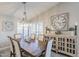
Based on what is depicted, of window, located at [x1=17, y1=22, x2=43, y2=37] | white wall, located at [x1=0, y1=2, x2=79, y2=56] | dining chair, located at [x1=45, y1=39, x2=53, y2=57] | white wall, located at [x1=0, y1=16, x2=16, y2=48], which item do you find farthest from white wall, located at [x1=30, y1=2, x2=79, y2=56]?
white wall, located at [x1=0, y1=16, x2=16, y2=48]

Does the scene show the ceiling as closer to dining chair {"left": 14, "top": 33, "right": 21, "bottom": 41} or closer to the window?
the window

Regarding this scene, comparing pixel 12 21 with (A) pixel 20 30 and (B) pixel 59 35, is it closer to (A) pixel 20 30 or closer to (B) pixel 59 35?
(A) pixel 20 30

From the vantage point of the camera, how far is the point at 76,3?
5.06 ft

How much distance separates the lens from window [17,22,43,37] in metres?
1.54


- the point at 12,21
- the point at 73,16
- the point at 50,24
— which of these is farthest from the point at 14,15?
the point at 73,16

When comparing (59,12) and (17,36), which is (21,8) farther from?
(59,12)

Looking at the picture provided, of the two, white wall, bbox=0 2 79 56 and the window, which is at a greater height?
white wall, bbox=0 2 79 56

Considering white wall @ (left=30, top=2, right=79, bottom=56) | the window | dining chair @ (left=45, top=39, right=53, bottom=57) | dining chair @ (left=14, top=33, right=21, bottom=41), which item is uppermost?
white wall @ (left=30, top=2, right=79, bottom=56)

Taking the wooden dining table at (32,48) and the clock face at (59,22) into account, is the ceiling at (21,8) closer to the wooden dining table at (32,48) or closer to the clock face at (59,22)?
the clock face at (59,22)

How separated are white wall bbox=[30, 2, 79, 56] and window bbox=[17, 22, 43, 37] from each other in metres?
0.11

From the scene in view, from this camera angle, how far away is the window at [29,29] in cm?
154

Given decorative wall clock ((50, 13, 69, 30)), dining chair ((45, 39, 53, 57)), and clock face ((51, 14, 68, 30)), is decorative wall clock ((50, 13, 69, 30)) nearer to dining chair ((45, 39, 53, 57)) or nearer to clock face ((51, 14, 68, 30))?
clock face ((51, 14, 68, 30))

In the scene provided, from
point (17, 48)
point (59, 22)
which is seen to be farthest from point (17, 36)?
point (59, 22)

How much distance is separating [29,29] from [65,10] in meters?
0.56
